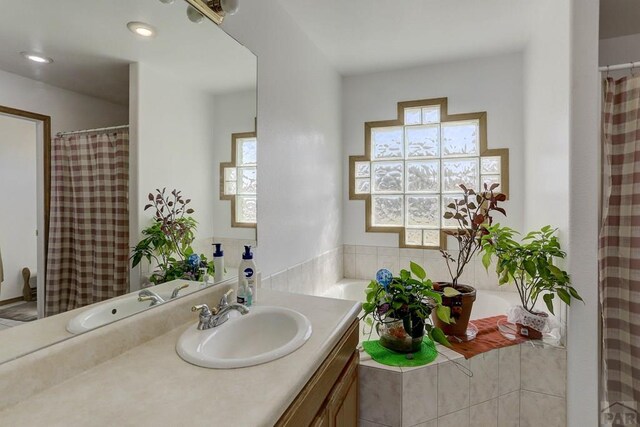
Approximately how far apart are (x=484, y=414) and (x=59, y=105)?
214cm

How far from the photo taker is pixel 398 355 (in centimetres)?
156

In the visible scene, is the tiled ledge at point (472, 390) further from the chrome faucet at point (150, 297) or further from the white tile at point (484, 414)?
the chrome faucet at point (150, 297)

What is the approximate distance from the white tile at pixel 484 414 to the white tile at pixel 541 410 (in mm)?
147

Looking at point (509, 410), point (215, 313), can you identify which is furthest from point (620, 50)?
point (215, 313)

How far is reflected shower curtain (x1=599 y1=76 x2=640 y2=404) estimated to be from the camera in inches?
62.7

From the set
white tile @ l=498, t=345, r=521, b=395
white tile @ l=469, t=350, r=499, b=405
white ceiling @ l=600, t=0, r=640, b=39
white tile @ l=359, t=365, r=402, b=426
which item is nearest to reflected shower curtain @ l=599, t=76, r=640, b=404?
white tile @ l=498, t=345, r=521, b=395

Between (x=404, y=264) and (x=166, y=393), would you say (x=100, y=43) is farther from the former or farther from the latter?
(x=404, y=264)

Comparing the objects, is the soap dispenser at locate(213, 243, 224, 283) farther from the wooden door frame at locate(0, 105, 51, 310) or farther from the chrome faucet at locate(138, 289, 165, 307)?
the wooden door frame at locate(0, 105, 51, 310)

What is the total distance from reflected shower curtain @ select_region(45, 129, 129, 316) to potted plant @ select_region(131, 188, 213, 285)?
84mm

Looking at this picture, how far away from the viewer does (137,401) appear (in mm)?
719

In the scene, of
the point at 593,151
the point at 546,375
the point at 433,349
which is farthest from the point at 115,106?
the point at 546,375

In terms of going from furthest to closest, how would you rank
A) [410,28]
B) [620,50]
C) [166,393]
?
[620,50] < [410,28] < [166,393]

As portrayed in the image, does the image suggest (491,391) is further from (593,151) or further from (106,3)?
(106,3)

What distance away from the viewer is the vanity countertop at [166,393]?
26.1 inches
